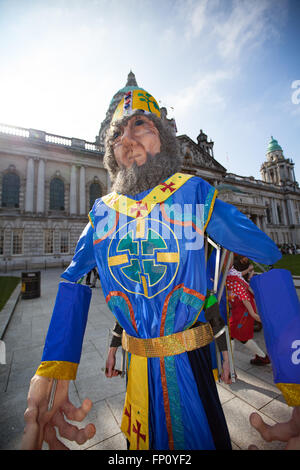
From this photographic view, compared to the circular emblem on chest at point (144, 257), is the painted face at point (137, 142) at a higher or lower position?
higher

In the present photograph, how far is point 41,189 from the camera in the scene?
19.6 metres

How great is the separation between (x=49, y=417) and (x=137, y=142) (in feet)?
5.38

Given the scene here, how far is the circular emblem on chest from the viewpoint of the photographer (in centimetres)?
107

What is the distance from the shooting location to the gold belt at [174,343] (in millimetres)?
1024

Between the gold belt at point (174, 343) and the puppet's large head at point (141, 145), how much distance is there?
0.89 m

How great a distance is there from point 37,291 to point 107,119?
2743 centimetres

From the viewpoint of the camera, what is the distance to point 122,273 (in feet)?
3.79

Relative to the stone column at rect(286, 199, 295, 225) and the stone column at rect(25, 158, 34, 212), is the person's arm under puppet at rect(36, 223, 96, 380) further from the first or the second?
the stone column at rect(286, 199, 295, 225)

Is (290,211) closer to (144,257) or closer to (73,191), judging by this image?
(73,191)

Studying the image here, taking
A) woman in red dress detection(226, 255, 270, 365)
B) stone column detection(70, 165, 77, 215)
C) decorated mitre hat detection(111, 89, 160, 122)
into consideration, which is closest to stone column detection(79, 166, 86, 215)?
stone column detection(70, 165, 77, 215)

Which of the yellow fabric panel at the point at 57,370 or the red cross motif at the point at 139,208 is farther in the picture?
the red cross motif at the point at 139,208

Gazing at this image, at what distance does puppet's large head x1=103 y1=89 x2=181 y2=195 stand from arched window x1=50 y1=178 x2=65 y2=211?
70.4ft

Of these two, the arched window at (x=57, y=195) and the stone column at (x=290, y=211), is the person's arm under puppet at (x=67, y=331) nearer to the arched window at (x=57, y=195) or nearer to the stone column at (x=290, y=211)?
the arched window at (x=57, y=195)

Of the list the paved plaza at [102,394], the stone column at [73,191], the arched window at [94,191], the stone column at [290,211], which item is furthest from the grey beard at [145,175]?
the stone column at [290,211]
